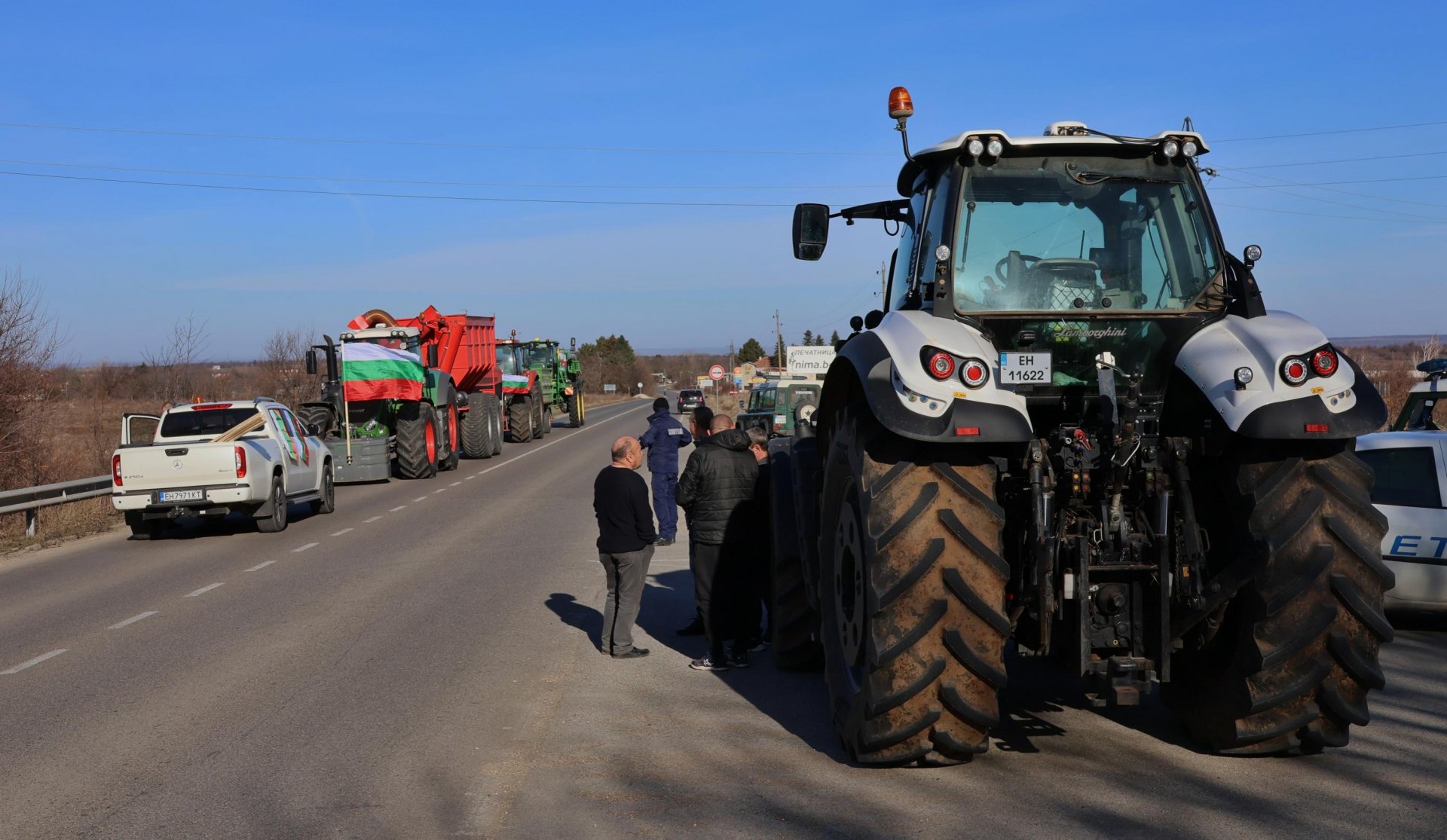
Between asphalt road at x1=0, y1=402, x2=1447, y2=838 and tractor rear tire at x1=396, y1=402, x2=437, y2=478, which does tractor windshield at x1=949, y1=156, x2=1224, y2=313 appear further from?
tractor rear tire at x1=396, y1=402, x2=437, y2=478

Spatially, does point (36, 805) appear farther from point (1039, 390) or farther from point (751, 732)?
point (1039, 390)

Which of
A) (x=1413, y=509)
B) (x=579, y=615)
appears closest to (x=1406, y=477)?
(x=1413, y=509)

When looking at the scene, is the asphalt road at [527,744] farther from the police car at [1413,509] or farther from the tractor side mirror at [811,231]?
the tractor side mirror at [811,231]

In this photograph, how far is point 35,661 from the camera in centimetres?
991

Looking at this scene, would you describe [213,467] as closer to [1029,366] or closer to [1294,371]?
[1029,366]

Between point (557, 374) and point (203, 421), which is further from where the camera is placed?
point (557, 374)

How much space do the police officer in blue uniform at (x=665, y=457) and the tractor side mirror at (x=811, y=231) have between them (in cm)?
728

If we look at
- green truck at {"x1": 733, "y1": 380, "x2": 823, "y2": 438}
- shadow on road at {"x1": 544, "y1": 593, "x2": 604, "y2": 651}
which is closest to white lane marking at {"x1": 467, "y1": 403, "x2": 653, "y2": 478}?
green truck at {"x1": 733, "y1": 380, "x2": 823, "y2": 438}

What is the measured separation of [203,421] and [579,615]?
10.1 m

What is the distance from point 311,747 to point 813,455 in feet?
10.6

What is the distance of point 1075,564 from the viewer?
231 inches

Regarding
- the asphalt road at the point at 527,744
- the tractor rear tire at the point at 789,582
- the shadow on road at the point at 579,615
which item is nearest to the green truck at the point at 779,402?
the shadow on road at the point at 579,615

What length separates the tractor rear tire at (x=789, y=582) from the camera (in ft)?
27.8

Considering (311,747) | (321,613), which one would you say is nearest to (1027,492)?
(311,747)
